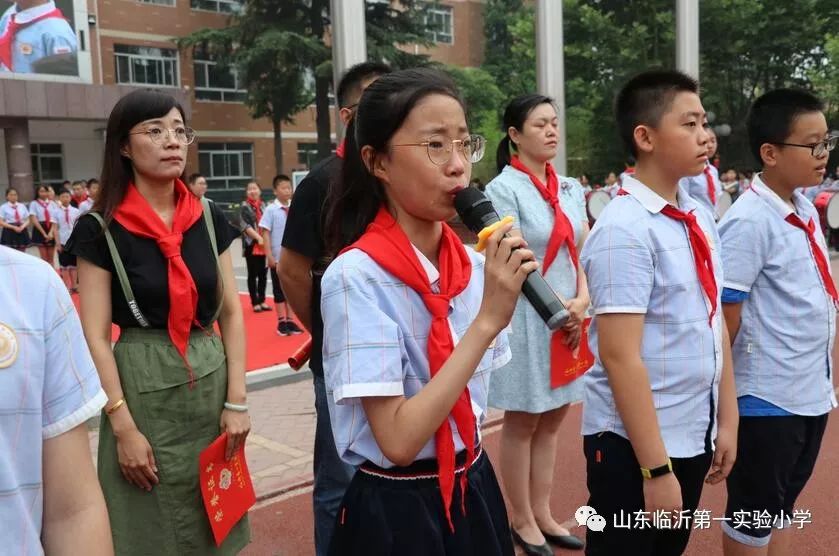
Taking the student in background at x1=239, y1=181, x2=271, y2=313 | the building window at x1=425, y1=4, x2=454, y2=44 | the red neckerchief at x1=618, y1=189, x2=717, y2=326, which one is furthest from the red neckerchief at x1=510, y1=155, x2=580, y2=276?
the building window at x1=425, y1=4, x2=454, y2=44

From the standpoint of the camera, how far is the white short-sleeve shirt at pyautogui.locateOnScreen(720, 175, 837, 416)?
261 centimetres

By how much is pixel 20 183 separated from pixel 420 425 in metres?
25.9

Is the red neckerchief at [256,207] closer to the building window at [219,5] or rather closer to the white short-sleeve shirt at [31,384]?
the white short-sleeve shirt at [31,384]

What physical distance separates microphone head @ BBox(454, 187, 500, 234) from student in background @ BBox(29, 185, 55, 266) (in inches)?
637

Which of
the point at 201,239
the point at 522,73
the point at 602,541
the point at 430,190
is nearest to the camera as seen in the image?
the point at 430,190

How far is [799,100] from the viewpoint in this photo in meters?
2.80

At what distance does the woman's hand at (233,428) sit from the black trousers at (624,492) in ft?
3.71

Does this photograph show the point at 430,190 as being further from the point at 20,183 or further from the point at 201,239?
the point at 20,183

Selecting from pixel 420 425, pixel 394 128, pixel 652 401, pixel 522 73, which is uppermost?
pixel 522 73

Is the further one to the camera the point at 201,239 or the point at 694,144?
the point at 201,239

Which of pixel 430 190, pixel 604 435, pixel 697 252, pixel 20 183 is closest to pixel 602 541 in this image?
pixel 604 435

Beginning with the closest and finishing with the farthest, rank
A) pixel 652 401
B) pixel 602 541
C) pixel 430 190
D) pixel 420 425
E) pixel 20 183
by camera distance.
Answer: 1. pixel 420 425
2. pixel 430 190
3. pixel 652 401
4. pixel 602 541
5. pixel 20 183

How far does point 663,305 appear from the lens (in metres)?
2.24

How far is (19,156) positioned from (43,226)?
9547 mm
